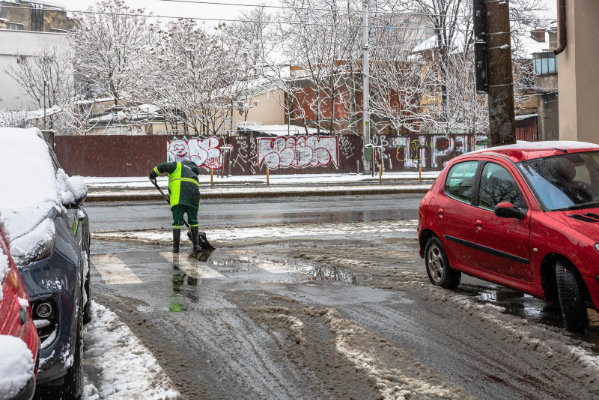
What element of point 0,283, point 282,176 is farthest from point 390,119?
point 0,283

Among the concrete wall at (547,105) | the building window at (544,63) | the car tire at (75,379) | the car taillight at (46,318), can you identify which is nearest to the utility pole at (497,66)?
the car tire at (75,379)

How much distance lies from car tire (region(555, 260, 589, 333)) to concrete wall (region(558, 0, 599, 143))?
8.47 m

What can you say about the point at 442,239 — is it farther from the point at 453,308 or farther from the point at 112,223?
the point at 112,223

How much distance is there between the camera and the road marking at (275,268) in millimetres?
9109

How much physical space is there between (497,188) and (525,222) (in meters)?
0.71

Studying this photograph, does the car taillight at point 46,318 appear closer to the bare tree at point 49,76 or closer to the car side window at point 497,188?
the car side window at point 497,188

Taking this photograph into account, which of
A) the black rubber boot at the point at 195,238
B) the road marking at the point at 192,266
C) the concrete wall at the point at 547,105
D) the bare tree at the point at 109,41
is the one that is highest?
the bare tree at the point at 109,41

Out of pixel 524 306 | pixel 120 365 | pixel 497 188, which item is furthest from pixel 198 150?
pixel 120 365

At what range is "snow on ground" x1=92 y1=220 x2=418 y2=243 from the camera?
12.5 meters

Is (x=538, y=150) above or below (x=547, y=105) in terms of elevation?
below

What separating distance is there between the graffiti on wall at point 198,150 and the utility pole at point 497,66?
87.8ft

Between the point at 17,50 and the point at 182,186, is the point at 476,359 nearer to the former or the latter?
the point at 182,186

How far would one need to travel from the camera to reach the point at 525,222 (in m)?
6.24

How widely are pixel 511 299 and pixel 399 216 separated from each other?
8.35 metres
